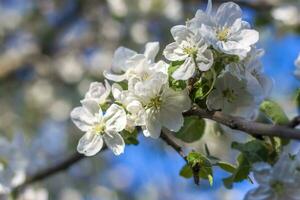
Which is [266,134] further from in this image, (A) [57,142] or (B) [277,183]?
(A) [57,142]

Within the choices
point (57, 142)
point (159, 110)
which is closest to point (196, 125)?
point (159, 110)

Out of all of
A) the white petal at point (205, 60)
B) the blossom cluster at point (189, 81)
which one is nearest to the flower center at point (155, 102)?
the blossom cluster at point (189, 81)

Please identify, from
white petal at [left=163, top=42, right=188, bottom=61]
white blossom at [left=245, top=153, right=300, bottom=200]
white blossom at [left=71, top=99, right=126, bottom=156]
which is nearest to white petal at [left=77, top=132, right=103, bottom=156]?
white blossom at [left=71, top=99, right=126, bottom=156]

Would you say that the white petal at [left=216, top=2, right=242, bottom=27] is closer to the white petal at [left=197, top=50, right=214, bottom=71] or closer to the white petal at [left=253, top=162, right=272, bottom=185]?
the white petal at [left=197, top=50, right=214, bottom=71]

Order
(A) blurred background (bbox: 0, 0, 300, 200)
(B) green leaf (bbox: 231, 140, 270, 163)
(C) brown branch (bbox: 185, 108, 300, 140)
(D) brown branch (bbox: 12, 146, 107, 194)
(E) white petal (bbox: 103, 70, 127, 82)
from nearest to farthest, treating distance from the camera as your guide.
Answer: (C) brown branch (bbox: 185, 108, 300, 140) < (B) green leaf (bbox: 231, 140, 270, 163) < (E) white petal (bbox: 103, 70, 127, 82) < (D) brown branch (bbox: 12, 146, 107, 194) < (A) blurred background (bbox: 0, 0, 300, 200)

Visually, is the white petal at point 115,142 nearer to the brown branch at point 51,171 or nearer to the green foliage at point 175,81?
the green foliage at point 175,81

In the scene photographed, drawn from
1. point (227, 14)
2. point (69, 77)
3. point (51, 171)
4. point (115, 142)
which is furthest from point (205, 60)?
point (69, 77)
